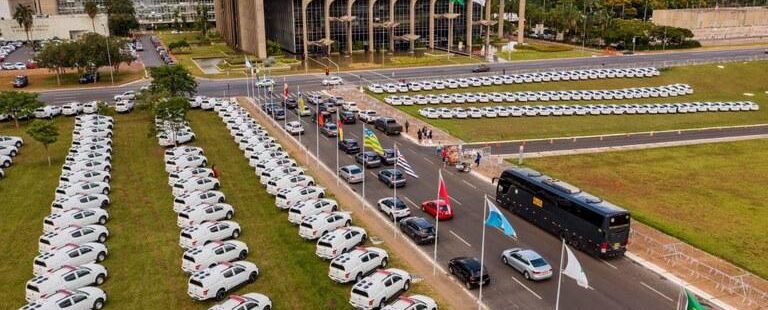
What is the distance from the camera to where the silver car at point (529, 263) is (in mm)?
35656

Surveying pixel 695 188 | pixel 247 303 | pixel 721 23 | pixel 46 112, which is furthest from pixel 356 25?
pixel 247 303

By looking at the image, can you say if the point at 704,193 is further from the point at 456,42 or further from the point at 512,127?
the point at 456,42

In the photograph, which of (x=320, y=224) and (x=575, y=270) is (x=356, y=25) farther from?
(x=575, y=270)

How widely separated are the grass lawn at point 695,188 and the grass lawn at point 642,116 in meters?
10.9

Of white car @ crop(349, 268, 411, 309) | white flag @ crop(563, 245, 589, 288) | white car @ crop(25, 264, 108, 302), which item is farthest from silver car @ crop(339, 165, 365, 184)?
white flag @ crop(563, 245, 589, 288)

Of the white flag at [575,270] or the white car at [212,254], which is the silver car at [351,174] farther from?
the white flag at [575,270]

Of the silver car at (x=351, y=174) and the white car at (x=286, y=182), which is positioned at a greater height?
the white car at (x=286, y=182)

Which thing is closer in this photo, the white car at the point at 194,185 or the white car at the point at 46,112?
the white car at the point at 194,185

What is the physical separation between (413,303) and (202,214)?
66.2 ft

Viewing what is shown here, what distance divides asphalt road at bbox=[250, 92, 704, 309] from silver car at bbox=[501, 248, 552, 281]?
421 mm

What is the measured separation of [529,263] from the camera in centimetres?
3594

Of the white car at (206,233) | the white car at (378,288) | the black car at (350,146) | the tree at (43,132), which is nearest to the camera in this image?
the white car at (378,288)

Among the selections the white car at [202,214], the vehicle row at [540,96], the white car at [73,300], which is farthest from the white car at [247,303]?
the vehicle row at [540,96]

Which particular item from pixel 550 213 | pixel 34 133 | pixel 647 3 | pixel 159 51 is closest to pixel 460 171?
pixel 550 213
